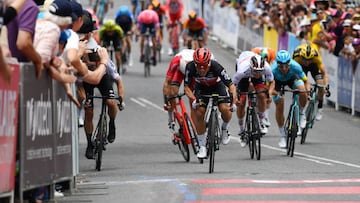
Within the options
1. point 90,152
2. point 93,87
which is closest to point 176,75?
point 93,87

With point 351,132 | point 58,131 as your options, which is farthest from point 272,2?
point 58,131

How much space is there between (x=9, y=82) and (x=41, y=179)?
1655 mm

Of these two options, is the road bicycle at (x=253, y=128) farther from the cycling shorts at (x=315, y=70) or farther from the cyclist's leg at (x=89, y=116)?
the cycling shorts at (x=315, y=70)

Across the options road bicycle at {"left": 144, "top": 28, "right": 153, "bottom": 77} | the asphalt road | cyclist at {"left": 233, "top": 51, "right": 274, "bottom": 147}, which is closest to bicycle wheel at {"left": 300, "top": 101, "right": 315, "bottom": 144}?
the asphalt road

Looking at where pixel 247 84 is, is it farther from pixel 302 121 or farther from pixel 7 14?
pixel 7 14

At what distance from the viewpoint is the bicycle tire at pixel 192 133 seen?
18.8m

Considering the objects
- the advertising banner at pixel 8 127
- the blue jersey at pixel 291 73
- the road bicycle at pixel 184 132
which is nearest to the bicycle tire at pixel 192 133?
the road bicycle at pixel 184 132

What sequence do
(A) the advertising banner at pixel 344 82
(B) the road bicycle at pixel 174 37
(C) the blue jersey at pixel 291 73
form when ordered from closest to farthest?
1. (C) the blue jersey at pixel 291 73
2. (A) the advertising banner at pixel 344 82
3. (B) the road bicycle at pixel 174 37

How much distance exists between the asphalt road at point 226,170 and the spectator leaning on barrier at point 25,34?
2167mm

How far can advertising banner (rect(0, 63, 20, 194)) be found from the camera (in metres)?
11.0

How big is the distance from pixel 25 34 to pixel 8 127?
83 cm

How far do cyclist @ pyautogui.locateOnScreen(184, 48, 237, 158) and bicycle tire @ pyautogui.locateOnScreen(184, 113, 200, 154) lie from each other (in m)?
0.07

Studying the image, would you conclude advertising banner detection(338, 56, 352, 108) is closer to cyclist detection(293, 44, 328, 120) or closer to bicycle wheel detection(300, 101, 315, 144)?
bicycle wheel detection(300, 101, 315, 144)

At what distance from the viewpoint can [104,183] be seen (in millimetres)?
15656
